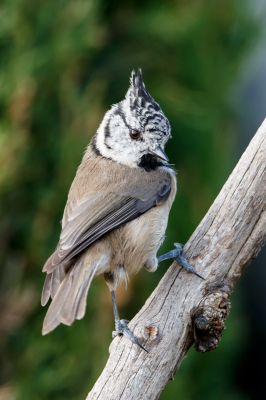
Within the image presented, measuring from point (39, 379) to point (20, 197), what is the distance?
133 centimetres

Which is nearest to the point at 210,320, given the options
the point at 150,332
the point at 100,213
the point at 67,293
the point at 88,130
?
the point at 150,332

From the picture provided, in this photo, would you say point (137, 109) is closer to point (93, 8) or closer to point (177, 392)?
point (93, 8)

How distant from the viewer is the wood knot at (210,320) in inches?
88.9

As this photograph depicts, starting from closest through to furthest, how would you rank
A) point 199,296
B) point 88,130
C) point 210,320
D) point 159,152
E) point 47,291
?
point 210,320 < point 199,296 < point 47,291 < point 159,152 < point 88,130

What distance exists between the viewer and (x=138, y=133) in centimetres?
292

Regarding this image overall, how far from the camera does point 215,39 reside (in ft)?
13.4

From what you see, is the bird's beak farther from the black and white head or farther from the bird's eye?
the bird's eye

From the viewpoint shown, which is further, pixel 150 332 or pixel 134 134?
pixel 134 134

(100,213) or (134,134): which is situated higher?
(134,134)

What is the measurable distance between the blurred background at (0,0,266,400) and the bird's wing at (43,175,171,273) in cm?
74

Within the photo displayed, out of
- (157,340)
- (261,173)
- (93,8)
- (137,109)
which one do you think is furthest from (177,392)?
(93,8)

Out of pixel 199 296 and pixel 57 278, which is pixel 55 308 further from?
pixel 199 296

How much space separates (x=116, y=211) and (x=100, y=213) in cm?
10

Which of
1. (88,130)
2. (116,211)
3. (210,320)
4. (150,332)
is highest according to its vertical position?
(88,130)
